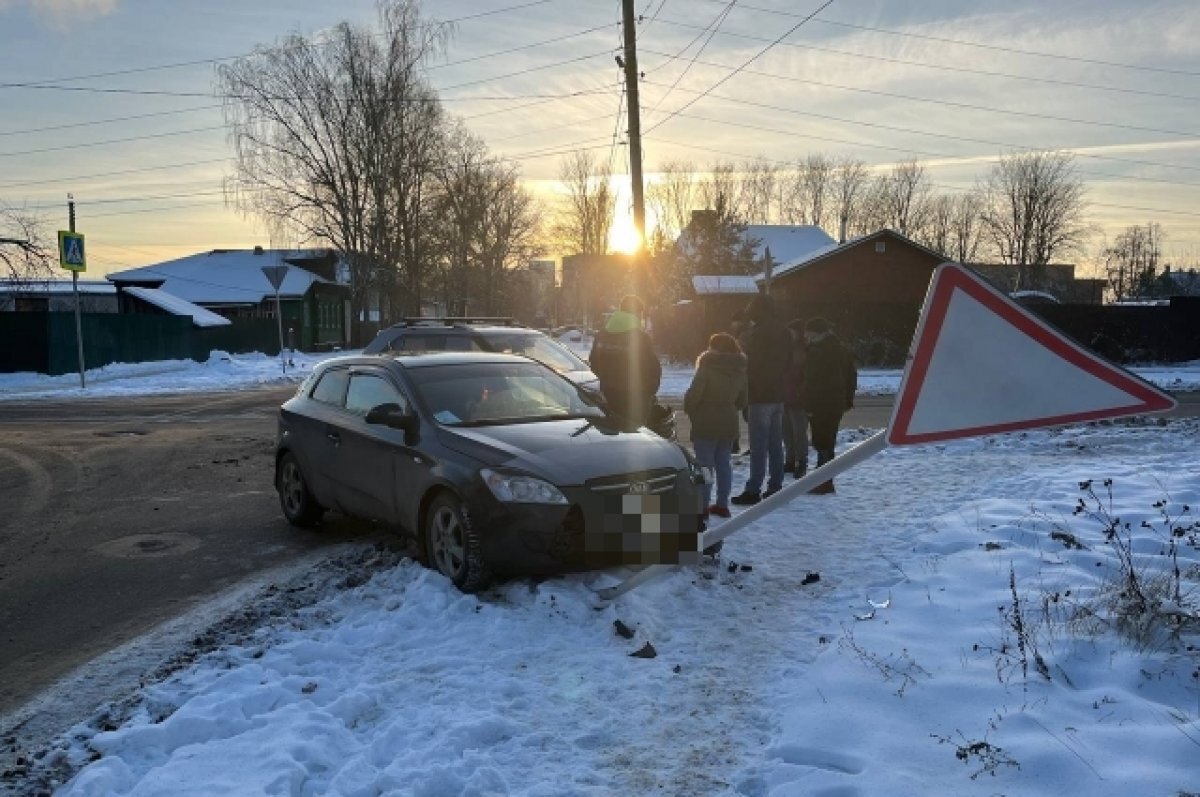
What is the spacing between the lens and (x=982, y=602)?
16.9ft

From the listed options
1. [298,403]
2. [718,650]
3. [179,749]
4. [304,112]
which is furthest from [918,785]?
[304,112]

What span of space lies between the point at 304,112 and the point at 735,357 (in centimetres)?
3652

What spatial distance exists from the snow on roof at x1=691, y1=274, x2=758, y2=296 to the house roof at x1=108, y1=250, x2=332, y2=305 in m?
23.1

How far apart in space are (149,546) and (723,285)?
3582 centimetres

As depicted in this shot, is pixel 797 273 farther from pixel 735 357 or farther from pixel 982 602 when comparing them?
pixel 982 602

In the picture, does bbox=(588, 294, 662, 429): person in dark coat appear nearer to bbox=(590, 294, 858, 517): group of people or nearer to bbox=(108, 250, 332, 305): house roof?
bbox=(590, 294, 858, 517): group of people

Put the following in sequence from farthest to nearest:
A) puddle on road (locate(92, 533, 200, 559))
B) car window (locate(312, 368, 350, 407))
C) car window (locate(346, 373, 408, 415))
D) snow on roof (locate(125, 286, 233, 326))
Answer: snow on roof (locate(125, 286, 233, 326)), car window (locate(312, 368, 350, 407)), puddle on road (locate(92, 533, 200, 559)), car window (locate(346, 373, 408, 415))

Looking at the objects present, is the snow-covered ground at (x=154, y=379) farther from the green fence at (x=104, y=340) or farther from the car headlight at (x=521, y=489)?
the car headlight at (x=521, y=489)

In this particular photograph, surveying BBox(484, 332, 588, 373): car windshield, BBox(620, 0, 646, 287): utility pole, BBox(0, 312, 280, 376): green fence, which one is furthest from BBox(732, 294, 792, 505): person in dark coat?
BBox(0, 312, 280, 376): green fence

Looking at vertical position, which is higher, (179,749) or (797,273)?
(797,273)

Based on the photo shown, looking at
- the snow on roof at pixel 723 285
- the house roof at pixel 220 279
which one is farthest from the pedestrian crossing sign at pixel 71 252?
the house roof at pixel 220 279

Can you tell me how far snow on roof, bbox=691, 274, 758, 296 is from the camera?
1571 inches

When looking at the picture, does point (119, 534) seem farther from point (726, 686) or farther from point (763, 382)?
point (763, 382)

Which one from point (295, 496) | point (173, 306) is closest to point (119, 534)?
point (295, 496)
